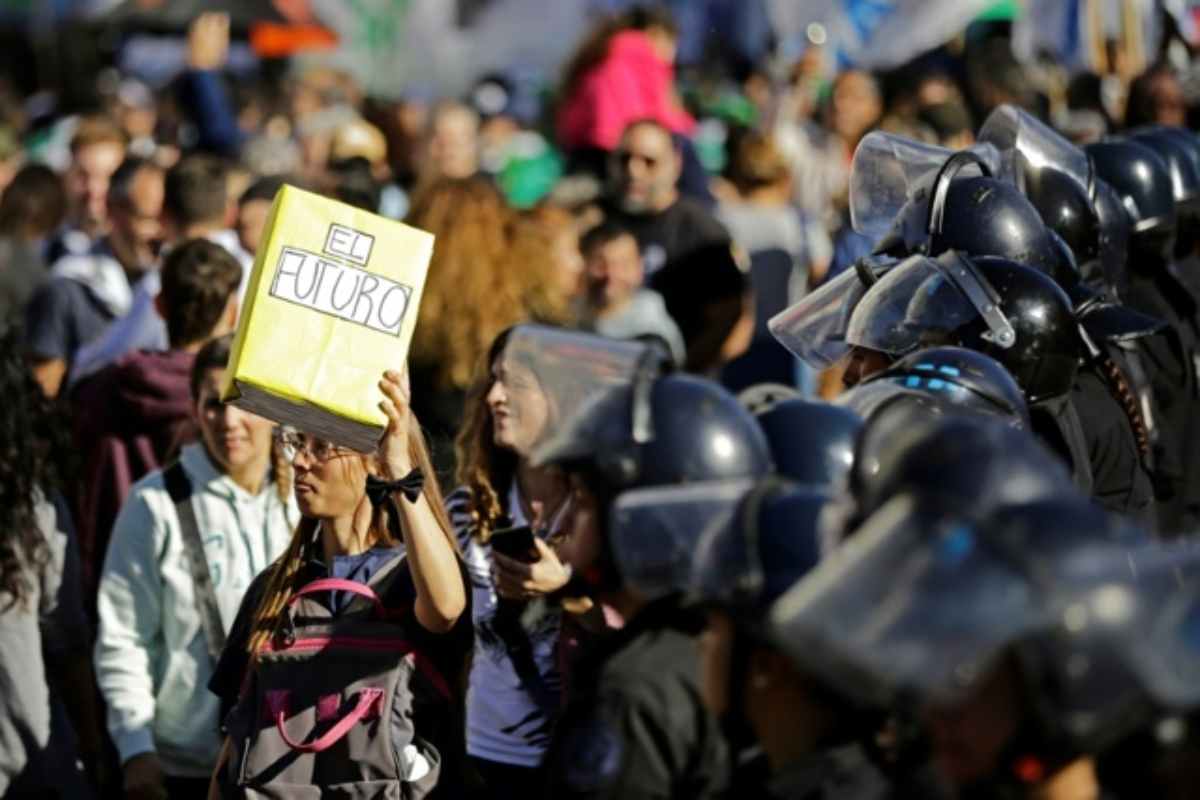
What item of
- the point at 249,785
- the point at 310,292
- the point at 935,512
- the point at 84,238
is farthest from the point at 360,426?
the point at 84,238

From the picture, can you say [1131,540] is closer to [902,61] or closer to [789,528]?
[789,528]

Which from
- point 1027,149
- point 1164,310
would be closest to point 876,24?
point 1164,310

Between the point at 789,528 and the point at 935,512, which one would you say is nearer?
the point at 935,512

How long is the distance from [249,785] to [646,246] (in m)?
5.38

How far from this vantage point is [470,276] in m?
7.47

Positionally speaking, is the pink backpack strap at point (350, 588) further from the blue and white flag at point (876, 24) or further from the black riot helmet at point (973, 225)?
the blue and white flag at point (876, 24)

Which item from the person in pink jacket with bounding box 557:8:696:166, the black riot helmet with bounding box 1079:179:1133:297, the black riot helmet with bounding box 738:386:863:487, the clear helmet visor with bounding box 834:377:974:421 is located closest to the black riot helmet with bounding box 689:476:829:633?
the black riot helmet with bounding box 738:386:863:487

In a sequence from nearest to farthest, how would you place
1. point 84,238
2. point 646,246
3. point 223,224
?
point 223,224, point 646,246, point 84,238

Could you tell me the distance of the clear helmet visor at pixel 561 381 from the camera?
362 centimetres

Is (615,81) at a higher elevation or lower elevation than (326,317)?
lower

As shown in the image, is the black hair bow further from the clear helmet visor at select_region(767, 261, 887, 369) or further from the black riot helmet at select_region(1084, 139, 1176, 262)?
the black riot helmet at select_region(1084, 139, 1176, 262)

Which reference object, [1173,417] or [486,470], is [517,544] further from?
[1173,417]

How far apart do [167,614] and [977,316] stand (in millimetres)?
2154

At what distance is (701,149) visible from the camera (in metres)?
15.8
